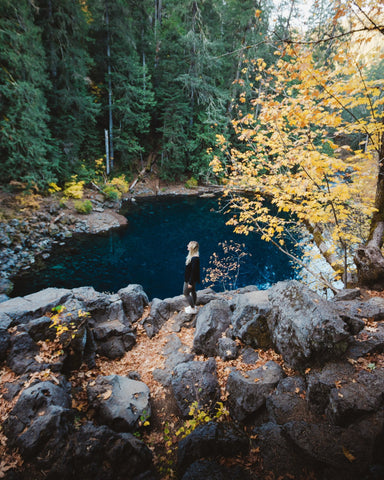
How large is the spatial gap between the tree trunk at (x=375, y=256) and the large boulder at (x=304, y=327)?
2806 millimetres

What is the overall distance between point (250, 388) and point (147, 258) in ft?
33.1

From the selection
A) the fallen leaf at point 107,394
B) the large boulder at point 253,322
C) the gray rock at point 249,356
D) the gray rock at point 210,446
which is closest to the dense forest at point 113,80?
the fallen leaf at point 107,394

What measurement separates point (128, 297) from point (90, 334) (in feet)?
6.24

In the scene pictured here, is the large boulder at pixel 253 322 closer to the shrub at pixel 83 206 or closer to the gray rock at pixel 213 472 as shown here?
the gray rock at pixel 213 472

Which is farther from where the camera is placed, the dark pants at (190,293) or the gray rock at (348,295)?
the dark pants at (190,293)

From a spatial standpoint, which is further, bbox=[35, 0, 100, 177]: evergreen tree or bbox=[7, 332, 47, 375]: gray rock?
bbox=[35, 0, 100, 177]: evergreen tree

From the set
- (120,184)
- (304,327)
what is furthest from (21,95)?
(304,327)

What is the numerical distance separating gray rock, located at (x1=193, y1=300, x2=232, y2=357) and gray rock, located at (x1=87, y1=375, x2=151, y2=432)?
1616 millimetres

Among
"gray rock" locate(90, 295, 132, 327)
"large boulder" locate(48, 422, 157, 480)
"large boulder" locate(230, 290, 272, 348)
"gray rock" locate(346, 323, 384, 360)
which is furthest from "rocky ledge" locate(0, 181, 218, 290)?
"gray rock" locate(346, 323, 384, 360)

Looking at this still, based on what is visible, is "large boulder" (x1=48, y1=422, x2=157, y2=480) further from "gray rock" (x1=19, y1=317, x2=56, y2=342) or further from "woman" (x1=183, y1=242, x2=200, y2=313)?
"woman" (x1=183, y1=242, x2=200, y2=313)

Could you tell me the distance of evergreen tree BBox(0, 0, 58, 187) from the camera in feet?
38.0

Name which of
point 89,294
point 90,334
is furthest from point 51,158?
point 90,334

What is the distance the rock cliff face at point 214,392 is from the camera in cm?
263

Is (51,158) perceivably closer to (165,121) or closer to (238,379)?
(165,121)
